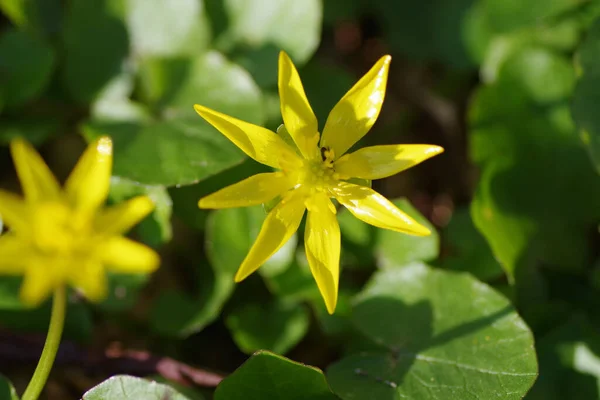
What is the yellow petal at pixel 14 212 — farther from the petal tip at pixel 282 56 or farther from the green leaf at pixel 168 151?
the petal tip at pixel 282 56

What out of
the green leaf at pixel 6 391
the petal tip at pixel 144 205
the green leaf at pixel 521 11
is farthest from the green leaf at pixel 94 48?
the green leaf at pixel 521 11

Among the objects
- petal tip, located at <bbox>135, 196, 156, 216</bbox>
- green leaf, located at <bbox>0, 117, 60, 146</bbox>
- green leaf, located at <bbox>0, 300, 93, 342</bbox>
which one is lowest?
green leaf, located at <bbox>0, 300, 93, 342</bbox>

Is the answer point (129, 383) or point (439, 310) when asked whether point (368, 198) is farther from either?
point (129, 383)

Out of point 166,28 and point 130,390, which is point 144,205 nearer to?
point 130,390

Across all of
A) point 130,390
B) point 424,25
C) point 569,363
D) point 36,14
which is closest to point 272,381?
point 130,390

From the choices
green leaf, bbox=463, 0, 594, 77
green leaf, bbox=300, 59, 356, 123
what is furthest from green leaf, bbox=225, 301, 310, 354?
green leaf, bbox=463, 0, 594, 77

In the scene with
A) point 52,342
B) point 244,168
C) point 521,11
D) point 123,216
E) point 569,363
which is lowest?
point 569,363

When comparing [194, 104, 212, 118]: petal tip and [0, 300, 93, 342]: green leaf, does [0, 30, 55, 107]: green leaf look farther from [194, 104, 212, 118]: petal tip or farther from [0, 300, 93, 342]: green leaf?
[194, 104, 212, 118]: petal tip
